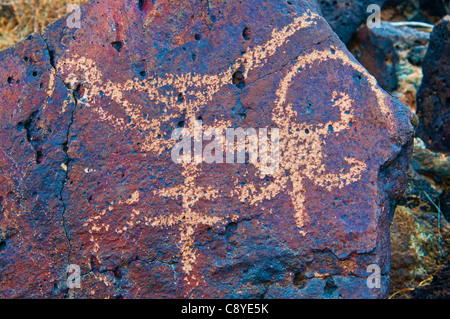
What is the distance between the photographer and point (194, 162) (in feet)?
5.76

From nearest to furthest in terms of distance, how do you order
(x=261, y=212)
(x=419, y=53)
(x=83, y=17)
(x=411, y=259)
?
(x=261, y=212) < (x=83, y=17) < (x=411, y=259) < (x=419, y=53)

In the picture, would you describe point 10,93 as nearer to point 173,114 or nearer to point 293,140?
point 173,114

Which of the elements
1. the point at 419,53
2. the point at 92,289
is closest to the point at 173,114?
the point at 92,289

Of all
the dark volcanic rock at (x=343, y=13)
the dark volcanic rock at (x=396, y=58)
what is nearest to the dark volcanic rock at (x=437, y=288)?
the dark volcanic rock at (x=396, y=58)

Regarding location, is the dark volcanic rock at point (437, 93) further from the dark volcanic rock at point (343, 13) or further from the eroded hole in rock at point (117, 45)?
the eroded hole in rock at point (117, 45)

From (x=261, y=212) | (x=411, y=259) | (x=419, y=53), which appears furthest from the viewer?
(x=419, y=53)

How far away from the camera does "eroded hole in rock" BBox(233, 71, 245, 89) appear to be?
1.80 m

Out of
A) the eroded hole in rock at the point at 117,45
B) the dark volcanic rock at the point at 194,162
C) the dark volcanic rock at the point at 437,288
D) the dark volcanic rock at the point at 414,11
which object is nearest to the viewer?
the dark volcanic rock at the point at 194,162

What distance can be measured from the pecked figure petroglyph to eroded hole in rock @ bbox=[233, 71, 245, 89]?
0.8 inches

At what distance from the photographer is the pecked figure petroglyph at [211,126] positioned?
5.66 ft

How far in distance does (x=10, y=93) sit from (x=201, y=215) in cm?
101

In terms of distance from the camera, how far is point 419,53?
10.4 ft

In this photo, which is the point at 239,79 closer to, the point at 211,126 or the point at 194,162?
the point at 211,126

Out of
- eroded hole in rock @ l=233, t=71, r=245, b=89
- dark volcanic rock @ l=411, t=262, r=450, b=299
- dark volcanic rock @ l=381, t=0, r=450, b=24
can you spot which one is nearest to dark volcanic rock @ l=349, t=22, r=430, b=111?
dark volcanic rock @ l=381, t=0, r=450, b=24
